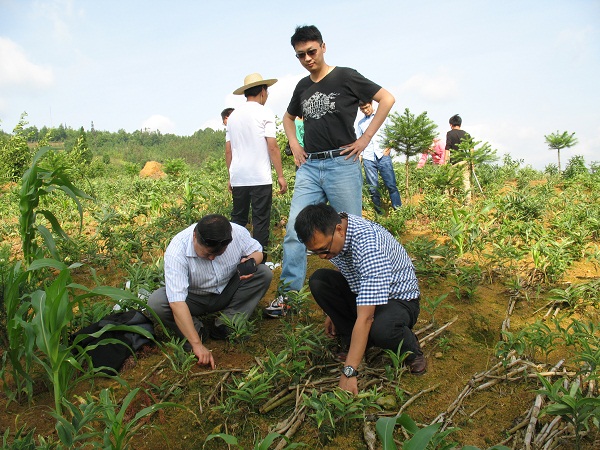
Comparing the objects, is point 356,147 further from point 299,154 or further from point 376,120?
point 299,154

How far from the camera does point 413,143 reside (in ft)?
18.4

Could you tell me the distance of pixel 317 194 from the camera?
317 centimetres

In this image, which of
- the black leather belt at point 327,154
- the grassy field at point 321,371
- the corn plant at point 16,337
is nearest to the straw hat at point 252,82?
the black leather belt at point 327,154

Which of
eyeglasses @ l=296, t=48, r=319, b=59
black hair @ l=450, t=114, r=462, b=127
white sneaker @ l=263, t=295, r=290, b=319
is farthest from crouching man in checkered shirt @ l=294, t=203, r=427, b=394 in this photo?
black hair @ l=450, t=114, r=462, b=127

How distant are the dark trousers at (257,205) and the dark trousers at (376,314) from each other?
1.40m

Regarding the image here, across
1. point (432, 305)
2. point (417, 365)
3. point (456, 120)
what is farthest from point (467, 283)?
point (456, 120)

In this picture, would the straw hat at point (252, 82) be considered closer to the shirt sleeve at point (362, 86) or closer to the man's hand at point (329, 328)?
the shirt sleeve at point (362, 86)

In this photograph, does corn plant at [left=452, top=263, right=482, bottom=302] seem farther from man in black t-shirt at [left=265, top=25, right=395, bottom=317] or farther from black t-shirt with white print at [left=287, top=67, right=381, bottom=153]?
black t-shirt with white print at [left=287, top=67, right=381, bottom=153]

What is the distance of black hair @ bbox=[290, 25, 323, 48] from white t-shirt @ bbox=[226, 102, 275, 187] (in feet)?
3.09

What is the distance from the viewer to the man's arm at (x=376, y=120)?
2.96m

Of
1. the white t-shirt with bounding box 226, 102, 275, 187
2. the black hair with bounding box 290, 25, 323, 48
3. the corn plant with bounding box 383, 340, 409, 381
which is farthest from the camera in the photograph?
the white t-shirt with bounding box 226, 102, 275, 187

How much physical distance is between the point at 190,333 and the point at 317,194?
127cm

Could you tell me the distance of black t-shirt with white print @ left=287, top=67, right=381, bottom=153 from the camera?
300cm

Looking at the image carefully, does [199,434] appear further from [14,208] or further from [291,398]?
[14,208]
